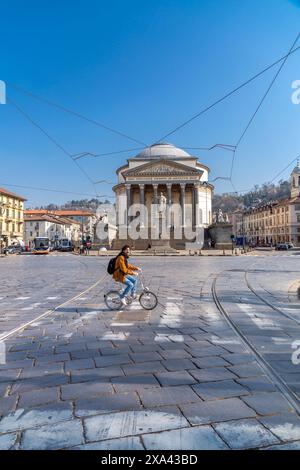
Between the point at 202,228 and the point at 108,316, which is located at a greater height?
the point at 202,228

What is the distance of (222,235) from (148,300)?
160 feet

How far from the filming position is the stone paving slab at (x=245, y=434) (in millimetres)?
2596

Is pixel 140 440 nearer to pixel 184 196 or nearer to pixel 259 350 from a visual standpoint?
pixel 259 350

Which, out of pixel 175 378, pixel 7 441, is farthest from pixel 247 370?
pixel 7 441

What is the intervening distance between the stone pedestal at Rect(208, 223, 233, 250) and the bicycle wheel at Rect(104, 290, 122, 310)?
157 feet

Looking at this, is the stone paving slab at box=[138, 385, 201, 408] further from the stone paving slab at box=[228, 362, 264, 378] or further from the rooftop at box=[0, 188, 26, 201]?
the rooftop at box=[0, 188, 26, 201]

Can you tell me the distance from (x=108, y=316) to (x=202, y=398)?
4.26m

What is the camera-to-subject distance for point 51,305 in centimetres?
881

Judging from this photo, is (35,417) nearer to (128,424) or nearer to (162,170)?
(128,424)

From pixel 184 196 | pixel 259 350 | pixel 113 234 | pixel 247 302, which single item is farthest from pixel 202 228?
pixel 259 350

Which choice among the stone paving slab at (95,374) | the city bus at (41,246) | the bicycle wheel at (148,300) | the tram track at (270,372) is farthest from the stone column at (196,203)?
the stone paving slab at (95,374)

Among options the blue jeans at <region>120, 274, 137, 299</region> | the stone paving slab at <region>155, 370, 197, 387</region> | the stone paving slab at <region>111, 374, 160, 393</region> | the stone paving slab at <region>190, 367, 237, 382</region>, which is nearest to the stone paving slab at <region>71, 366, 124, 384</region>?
the stone paving slab at <region>111, 374, 160, 393</region>

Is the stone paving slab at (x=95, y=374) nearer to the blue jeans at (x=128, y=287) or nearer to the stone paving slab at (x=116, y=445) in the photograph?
the stone paving slab at (x=116, y=445)
